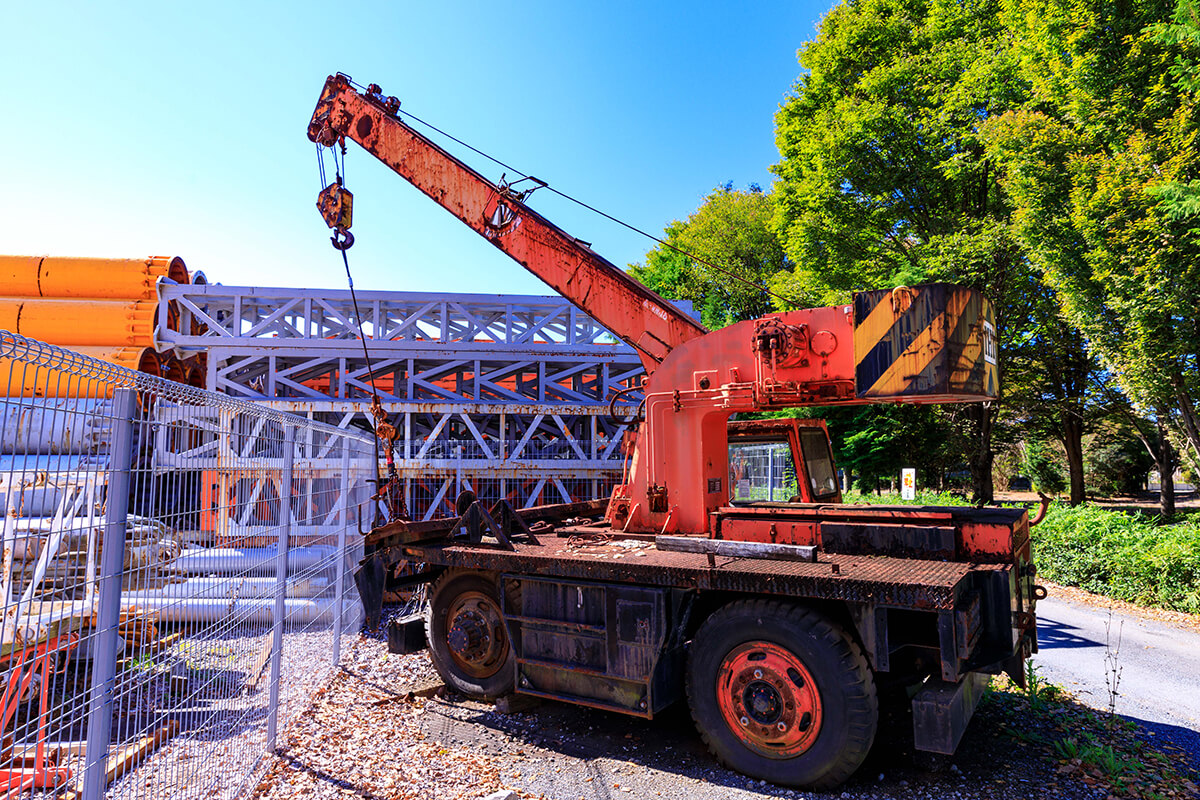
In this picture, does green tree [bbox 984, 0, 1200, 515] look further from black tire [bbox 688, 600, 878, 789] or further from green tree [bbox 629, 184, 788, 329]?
green tree [bbox 629, 184, 788, 329]

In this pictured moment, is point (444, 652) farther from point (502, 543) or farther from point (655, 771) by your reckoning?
point (655, 771)

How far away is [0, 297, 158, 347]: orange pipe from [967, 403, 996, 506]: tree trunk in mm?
19626

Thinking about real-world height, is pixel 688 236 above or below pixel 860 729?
above

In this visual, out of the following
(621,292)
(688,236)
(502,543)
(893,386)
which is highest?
(688,236)

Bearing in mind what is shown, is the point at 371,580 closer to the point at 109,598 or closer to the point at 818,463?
the point at 109,598

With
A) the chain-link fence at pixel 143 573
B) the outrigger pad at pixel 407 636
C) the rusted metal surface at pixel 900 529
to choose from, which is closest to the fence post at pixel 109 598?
the chain-link fence at pixel 143 573

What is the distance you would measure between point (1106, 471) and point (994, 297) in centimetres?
1974

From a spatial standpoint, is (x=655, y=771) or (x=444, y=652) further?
(x=444, y=652)

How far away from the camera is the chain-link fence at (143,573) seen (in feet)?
7.77

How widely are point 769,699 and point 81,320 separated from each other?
1469cm

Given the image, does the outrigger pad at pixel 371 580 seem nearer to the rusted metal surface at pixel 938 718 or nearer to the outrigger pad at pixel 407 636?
the outrigger pad at pixel 407 636

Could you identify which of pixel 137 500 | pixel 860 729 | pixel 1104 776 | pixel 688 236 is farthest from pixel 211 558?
pixel 688 236

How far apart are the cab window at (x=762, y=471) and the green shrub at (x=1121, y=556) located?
6911 mm

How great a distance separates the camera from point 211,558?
12.1 feet
